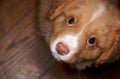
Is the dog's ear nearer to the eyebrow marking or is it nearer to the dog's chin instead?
the eyebrow marking

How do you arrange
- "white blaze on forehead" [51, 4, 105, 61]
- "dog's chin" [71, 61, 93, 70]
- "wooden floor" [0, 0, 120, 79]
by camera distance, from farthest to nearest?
"wooden floor" [0, 0, 120, 79], "dog's chin" [71, 61, 93, 70], "white blaze on forehead" [51, 4, 105, 61]

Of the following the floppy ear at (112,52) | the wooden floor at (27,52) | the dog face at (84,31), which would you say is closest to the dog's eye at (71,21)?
the dog face at (84,31)

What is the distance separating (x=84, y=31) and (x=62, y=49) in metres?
0.10

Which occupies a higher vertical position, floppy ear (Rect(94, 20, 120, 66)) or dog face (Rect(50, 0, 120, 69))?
dog face (Rect(50, 0, 120, 69))

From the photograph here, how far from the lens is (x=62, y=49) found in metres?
1.09

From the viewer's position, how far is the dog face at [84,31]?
43.2 inches

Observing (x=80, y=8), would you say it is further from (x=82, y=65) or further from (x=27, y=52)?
(x=27, y=52)

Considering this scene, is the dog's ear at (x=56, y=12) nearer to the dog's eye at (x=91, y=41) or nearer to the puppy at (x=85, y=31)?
the puppy at (x=85, y=31)

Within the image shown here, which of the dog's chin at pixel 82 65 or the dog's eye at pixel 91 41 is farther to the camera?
the dog's chin at pixel 82 65

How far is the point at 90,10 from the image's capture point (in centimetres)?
112

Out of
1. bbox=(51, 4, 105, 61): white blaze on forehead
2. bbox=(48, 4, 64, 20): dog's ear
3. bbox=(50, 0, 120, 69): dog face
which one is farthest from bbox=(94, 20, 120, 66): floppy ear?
bbox=(48, 4, 64, 20): dog's ear

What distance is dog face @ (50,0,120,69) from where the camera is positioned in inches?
43.2

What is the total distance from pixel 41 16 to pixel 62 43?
30 cm

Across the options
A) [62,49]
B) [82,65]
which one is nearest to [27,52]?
[82,65]
